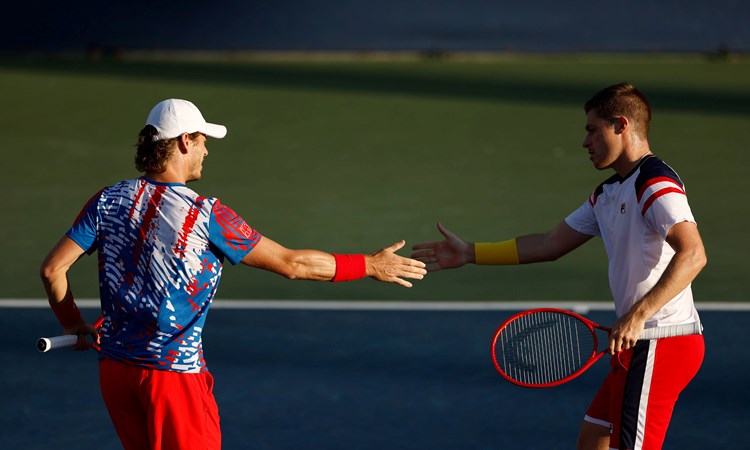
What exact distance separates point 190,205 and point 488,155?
9.32 metres

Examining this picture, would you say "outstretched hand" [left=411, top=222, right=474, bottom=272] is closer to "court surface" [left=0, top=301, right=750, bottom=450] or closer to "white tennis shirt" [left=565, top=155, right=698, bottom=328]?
"white tennis shirt" [left=565, top=155, right=698, bottom=328]

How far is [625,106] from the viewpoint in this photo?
16.2ft

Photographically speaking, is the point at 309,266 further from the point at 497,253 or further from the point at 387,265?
the point at 497,253

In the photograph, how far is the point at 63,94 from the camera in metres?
16.1

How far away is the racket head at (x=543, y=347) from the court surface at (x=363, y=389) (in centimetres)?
126

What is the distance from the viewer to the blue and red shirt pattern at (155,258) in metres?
4.49

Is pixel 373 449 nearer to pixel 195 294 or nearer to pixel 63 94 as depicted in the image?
pixel 195 294

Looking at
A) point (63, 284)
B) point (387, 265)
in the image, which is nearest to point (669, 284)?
point (387, 265)

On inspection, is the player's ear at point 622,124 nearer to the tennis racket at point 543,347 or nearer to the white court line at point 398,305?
the tennis racket at point 543,347

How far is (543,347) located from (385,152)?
8.62m

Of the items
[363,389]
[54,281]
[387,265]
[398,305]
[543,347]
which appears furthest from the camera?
[398,305]

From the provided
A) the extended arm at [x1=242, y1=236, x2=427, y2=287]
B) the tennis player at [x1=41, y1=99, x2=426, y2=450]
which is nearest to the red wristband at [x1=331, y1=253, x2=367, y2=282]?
the extended arm at [x1=242, y1=236, x2=427, y2=287]

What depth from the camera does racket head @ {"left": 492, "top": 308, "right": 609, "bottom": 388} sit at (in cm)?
516

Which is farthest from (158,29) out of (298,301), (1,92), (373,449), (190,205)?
(190,205)
